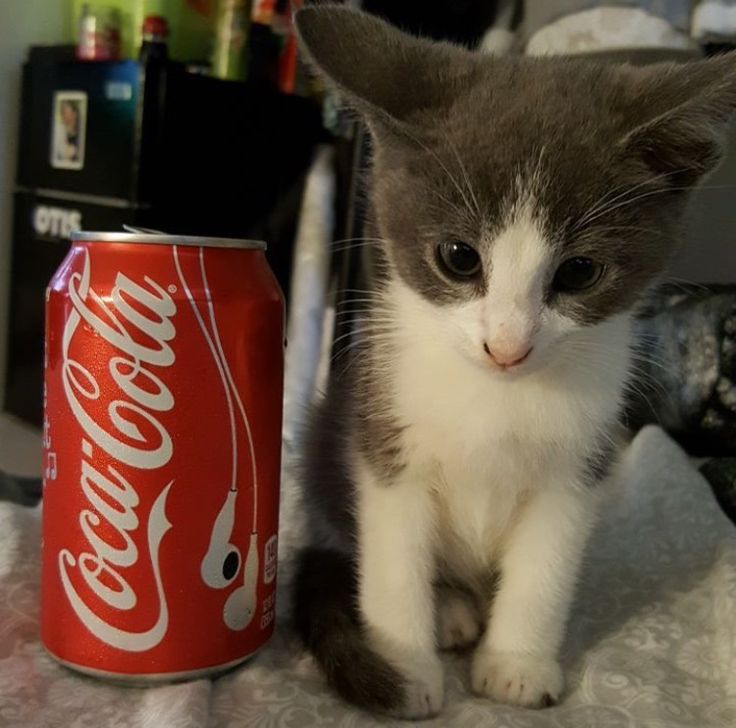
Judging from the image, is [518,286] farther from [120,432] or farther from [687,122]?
[120,432]

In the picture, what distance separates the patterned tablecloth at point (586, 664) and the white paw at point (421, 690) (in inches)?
0.7

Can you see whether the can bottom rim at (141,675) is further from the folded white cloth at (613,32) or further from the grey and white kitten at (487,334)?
the folded white cloth at (613,32)

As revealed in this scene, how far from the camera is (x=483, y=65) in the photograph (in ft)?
2.49

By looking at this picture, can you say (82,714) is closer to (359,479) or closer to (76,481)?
(76,481)

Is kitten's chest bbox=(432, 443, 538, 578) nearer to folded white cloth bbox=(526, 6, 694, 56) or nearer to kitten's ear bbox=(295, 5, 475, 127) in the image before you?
kitten's ear bbox=(295, 5, 475, 127)

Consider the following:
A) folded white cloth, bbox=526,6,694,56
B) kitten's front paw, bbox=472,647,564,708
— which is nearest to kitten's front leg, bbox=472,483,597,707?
kitten's front paw, bbox=472,647,564,708

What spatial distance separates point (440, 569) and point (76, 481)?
382mm

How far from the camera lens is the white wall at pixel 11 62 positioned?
6.23ft

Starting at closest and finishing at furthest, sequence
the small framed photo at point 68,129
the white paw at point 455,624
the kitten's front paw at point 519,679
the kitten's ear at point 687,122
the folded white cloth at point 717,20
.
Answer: the kitten's ear at point 687,122
the kitten's front paw at point 519,679
the white paw at point 455,624
the folded white cloth at point 717,20
the small framed photo at point 68,129

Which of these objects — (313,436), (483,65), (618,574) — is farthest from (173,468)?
(618,574)

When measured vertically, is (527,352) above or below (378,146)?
below

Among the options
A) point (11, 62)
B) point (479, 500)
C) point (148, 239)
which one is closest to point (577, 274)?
point (479, 500)

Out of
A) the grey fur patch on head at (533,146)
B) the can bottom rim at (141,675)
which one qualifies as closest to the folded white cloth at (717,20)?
→ the grey fur patch on head at (533,146)

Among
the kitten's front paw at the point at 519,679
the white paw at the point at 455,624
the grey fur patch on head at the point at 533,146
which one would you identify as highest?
the grey fur patch on head at the point at 533,146
